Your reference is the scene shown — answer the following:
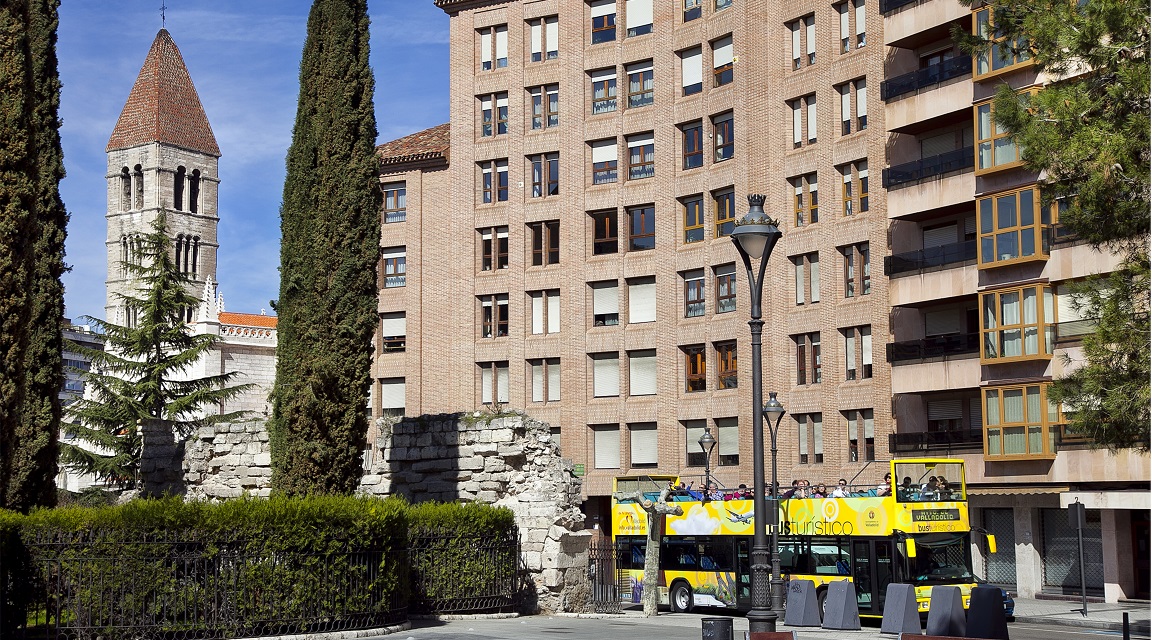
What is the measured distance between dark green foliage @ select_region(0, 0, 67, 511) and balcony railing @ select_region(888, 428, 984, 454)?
83.1 feet

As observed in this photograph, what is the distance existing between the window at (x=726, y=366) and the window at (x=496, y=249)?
9.80 metres

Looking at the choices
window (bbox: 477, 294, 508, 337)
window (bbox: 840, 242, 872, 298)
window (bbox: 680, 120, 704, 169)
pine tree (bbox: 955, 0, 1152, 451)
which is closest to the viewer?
pine tree (bbox: 955, 0, 1152, 451)

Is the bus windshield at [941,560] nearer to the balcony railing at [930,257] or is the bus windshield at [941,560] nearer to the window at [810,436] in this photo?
the balcony railing at [930,257]

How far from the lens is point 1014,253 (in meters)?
38.6

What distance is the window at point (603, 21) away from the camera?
5284 centimetres

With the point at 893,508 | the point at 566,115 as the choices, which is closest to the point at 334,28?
the point at 893,508

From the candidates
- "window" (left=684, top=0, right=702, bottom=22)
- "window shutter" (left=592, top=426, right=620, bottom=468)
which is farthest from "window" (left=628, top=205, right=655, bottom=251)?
"window" (left=684, top=0, right=702, bottom=22)

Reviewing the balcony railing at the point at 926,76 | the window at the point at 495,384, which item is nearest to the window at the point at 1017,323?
the balcony railing at the point at 926,76

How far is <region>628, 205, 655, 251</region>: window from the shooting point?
51219mm

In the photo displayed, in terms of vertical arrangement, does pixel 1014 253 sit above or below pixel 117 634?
above

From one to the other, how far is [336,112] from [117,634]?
9.83 m

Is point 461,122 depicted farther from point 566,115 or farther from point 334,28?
point 334,28

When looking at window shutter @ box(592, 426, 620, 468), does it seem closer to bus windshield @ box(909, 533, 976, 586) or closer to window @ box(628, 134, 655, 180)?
window @ box(628, 134, 655, 180)

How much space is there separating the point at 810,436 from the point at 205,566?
93.3 ft
